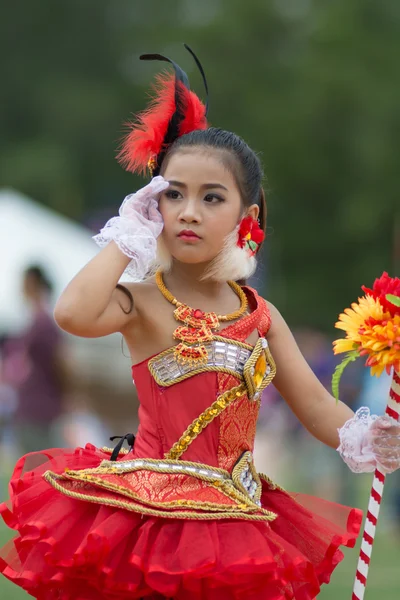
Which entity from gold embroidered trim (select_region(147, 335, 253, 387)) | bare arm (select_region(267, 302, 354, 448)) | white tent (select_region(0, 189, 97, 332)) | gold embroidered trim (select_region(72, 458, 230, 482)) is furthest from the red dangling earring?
white tent (select_region(0, 189, 97, 332))

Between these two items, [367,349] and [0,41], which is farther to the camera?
[0,41]

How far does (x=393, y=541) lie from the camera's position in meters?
9.11

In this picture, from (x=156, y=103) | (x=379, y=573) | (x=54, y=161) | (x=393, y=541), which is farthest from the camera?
(x=54, y=161)

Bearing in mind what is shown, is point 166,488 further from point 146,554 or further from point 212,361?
point 212,361

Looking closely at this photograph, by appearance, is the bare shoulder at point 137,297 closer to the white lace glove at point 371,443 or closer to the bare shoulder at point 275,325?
the bare shoulder at point 275,325

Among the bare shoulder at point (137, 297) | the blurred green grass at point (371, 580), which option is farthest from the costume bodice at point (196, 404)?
the blurred green grass at point (371, 580)

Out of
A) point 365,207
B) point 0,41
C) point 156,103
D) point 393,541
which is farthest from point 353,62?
point 156,103

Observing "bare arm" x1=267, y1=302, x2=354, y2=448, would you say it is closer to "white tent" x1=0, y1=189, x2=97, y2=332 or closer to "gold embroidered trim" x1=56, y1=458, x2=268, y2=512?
"gold embroidered trim" x1=56, y1=458, x2=268, y2=512

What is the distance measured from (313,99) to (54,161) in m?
5.72

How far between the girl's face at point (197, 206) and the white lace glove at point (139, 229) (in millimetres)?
44

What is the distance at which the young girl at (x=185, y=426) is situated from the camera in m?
3.57

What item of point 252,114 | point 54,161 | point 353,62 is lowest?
point 54,161

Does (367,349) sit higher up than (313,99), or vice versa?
(313,99)

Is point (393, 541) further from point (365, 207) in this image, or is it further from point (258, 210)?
point (365, 207)
